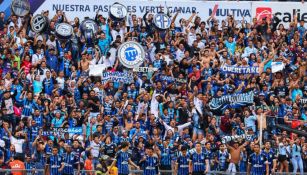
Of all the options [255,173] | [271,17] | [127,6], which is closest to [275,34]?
[271,17]

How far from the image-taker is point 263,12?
1823 inches

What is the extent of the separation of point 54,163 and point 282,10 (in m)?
11.7

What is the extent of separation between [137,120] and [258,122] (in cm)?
337

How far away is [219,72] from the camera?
141 ft

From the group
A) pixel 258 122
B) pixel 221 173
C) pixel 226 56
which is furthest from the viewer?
pixel 226 56

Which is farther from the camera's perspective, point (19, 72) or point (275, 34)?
point (275, 34)

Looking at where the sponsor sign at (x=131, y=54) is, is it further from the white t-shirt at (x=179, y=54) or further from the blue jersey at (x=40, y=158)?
the blue jersey at (x=40, y=158)

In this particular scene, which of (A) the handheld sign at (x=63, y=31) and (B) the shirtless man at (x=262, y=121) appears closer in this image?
(B) the shirtless man at (x=262, y=121)

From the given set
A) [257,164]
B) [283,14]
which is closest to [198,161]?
[257,164]

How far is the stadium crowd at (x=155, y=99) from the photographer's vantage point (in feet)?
126

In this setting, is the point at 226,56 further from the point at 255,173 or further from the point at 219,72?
the point at 255,173

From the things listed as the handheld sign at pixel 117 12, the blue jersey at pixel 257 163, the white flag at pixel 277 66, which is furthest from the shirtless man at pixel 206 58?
the blue jersey at pixel 257 163

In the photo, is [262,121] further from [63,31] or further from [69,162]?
[63,31]

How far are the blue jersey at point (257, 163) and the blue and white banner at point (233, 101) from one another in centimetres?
276
